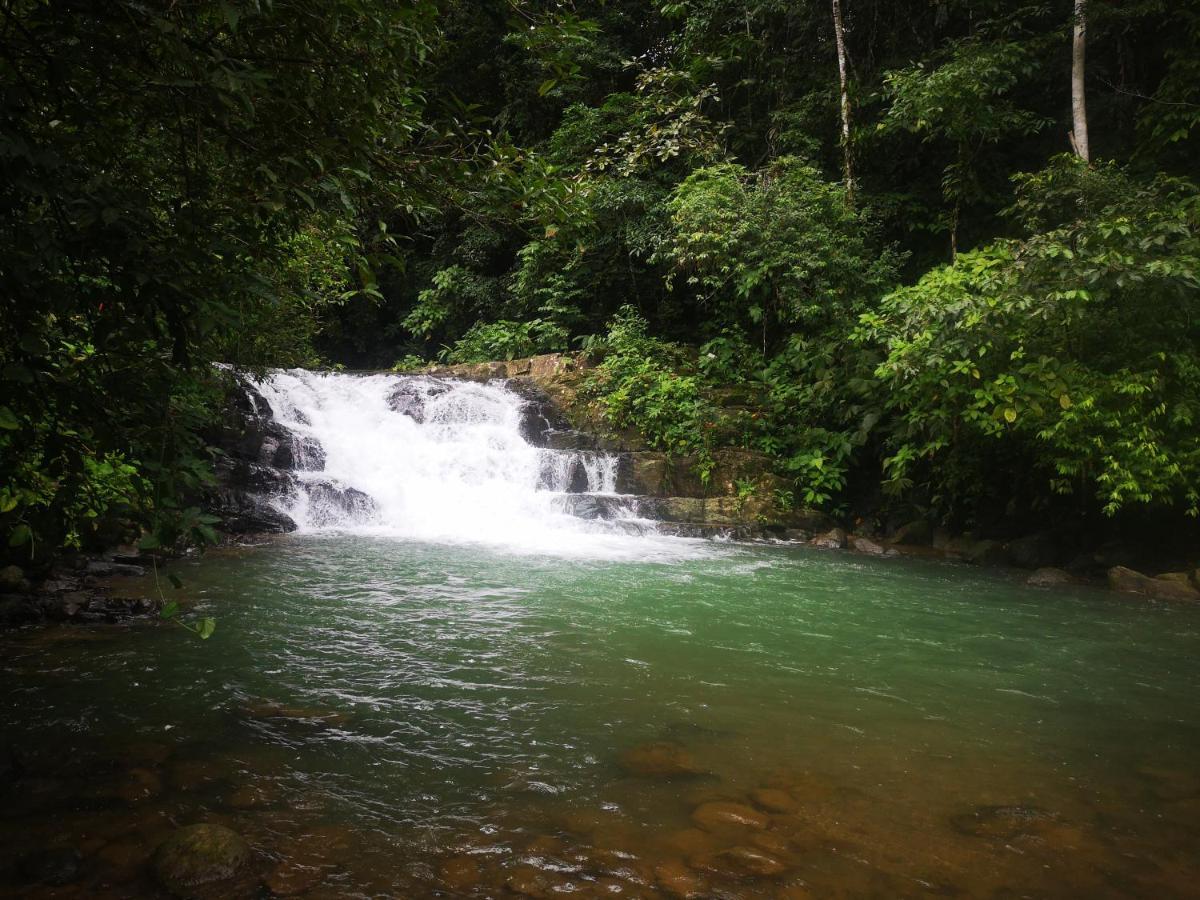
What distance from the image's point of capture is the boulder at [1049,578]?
9.13 metres

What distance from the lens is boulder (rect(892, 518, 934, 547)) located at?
11.9 metres

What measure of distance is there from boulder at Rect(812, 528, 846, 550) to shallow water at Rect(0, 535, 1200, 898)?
15.8 ft

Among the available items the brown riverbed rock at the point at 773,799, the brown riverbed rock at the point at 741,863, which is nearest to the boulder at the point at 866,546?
the brown riverbed rock at the point at 773,799

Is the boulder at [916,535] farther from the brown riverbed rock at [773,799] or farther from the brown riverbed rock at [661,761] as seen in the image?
the brown riverbed rock at [773,799]

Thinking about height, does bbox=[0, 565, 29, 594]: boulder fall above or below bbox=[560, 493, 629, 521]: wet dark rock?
below

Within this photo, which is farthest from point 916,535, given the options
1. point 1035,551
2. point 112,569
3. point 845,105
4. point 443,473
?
point 112,569

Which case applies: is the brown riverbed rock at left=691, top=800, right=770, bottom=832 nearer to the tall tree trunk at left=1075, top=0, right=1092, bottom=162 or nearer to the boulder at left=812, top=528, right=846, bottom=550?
the boulder at left=812, top=528, right=846, bottom=550

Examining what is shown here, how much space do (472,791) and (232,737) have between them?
134 centimetres

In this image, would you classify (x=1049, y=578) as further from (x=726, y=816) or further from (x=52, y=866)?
(x=52, y=866)

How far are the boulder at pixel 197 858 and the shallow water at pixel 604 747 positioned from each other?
3.3 inches

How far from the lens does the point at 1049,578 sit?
928cm

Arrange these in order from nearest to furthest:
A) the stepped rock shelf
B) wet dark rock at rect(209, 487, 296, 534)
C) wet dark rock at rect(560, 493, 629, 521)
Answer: wet dark rock at rect(209, 487, 296, 534) → the stepped rock shelf → wet dark rock at rect(560, 493, 629, 521)

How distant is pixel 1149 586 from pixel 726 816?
815cm

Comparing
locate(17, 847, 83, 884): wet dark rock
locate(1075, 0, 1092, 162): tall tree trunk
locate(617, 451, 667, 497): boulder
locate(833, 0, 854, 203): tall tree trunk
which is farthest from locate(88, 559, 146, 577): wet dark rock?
locate(833, 0, 854, 203): tall tree trunk
